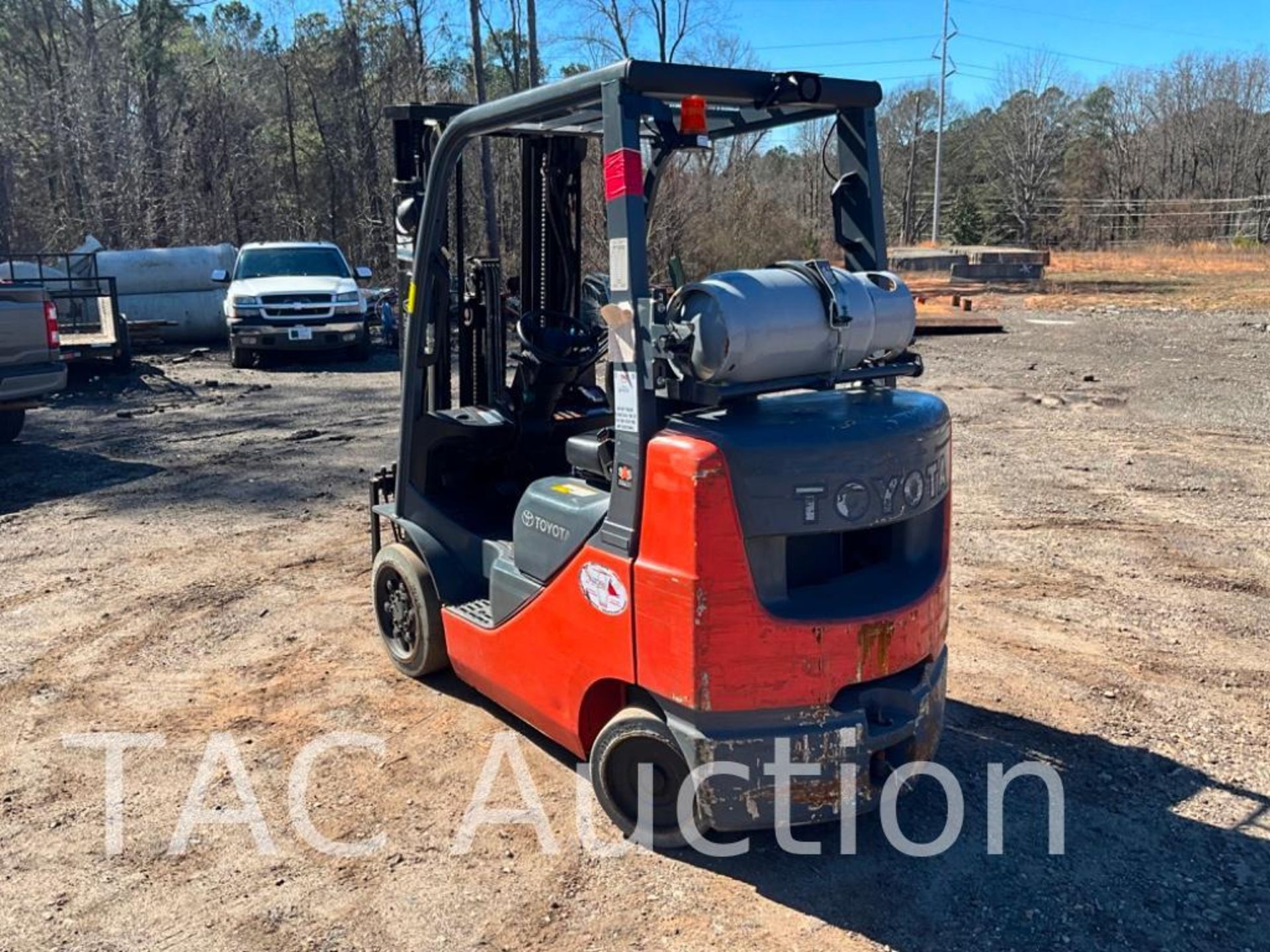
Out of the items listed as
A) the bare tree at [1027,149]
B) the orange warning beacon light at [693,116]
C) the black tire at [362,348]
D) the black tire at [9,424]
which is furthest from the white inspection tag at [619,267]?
the bare tree at [1027,149]

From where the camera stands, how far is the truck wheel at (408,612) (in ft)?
16.3

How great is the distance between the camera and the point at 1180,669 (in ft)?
17.6

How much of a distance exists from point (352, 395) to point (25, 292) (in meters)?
4.49

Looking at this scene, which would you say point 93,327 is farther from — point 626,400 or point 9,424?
point 626,400

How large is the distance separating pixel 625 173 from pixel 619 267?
0.95ft

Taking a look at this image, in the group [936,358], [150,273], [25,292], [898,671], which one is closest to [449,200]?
[898,671]

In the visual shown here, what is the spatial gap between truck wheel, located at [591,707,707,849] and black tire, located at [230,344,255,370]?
1469 centimetres

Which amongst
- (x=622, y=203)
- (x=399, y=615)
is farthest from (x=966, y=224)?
(x=622, y=203)

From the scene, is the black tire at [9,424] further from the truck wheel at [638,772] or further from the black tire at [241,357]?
the truck wheel at [638,772]

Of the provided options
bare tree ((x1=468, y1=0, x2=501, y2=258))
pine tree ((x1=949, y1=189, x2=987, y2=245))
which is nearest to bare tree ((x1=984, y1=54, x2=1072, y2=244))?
pine tree ((x1=949, y1=189, x2=987, y2=245))

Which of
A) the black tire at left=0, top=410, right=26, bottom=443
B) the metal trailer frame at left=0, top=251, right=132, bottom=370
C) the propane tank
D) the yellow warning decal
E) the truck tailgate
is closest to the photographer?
the propane tank

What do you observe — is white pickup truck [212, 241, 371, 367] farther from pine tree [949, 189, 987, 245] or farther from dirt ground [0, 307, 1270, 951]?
pine tree [949, 189, 987, 245]

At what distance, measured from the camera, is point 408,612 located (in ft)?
17.2

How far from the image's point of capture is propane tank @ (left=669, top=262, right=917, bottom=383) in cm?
324
